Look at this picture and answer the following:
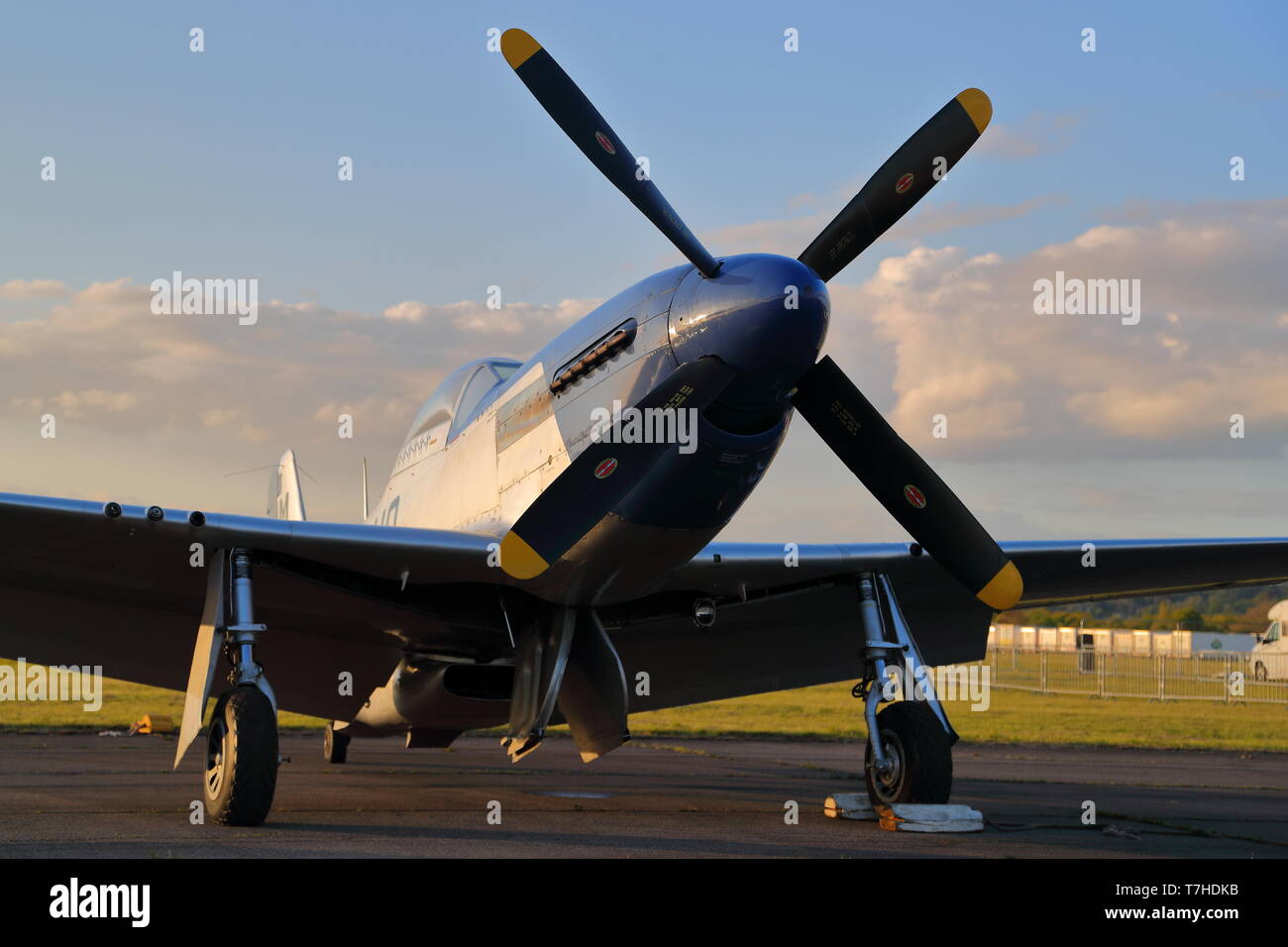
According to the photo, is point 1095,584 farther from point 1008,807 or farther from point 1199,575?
point 1008,807

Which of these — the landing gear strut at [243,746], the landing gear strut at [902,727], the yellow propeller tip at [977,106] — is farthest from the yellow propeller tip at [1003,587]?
the landing gear strut at [243,746]

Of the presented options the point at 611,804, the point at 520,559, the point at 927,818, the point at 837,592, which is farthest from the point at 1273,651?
the point at 520,559

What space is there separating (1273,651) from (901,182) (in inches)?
2010

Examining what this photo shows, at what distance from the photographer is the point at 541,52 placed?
812cm

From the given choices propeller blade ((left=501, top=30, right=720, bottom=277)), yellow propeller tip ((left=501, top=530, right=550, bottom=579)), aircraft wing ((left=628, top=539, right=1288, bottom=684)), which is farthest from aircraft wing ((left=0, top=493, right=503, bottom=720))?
propeller blade ((left=501, top=30, right=720, bottom=277))

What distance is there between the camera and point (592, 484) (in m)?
7.63

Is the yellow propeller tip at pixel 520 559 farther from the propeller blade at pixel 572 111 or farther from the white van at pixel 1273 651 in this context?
the white van at pixel 1273 651

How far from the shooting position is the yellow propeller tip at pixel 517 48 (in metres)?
8.11

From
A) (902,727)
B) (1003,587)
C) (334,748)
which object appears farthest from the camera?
(334,748)

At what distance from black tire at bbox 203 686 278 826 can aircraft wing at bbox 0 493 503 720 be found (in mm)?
1206

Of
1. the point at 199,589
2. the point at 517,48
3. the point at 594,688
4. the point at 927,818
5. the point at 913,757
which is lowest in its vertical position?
the point at 927,818

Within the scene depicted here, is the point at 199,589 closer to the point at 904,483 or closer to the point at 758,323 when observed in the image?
the point at 758,323

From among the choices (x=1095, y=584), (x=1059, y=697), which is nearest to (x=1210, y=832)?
(x=1095, y=584)

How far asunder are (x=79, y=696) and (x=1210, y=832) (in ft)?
92.6
